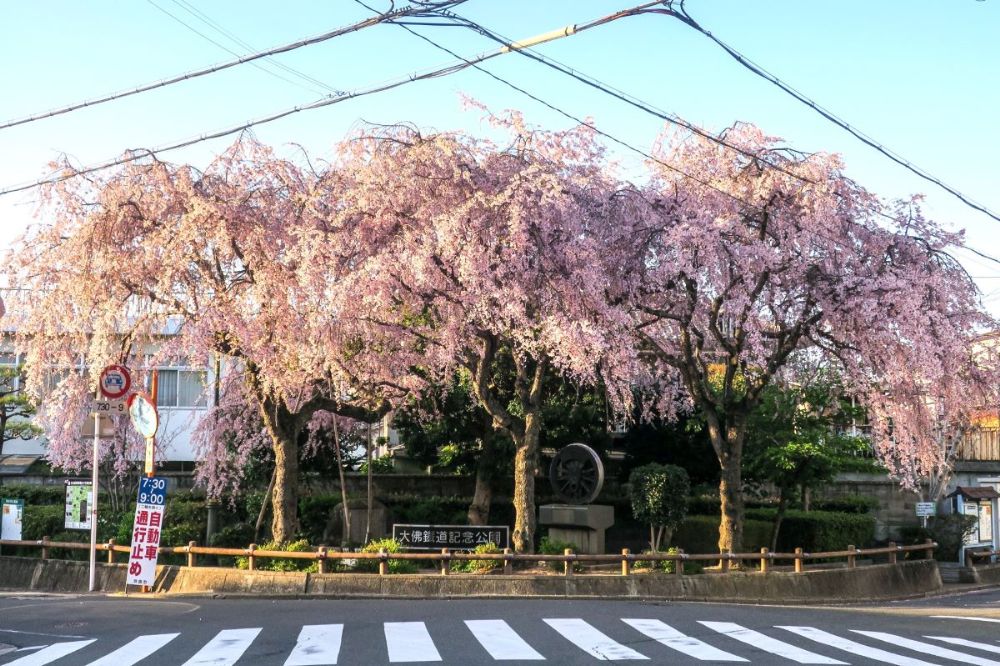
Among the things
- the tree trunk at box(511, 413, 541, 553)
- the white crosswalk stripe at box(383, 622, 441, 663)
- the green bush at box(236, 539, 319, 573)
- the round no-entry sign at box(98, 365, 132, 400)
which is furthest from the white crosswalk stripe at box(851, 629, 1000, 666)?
the round no-entry sign at box(98, 365, 132, 400)

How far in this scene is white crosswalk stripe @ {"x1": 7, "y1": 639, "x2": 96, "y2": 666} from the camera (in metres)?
11.8

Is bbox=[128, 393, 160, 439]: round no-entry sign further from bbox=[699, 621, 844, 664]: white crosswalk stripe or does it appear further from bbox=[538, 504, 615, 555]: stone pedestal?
bbox=[699, 621, 844, 664]: white crosswalk stripe

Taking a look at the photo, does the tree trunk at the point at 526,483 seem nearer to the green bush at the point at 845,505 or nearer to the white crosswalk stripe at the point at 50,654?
the white crosswalk stripe at the point at 50,654

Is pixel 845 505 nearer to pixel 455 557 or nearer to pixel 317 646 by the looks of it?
pixel 455 557

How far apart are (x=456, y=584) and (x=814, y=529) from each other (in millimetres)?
14509

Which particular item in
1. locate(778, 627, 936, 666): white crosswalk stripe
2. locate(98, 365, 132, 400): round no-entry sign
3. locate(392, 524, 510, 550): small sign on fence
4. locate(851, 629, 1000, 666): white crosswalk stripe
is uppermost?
locate(98, 365, 132, 400): round no-entry sign

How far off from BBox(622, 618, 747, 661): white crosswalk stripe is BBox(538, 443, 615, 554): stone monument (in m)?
8.30

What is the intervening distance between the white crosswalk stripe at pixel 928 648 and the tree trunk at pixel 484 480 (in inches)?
625

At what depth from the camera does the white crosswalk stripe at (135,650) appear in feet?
38.0

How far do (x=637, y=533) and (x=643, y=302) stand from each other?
11186 millimetres

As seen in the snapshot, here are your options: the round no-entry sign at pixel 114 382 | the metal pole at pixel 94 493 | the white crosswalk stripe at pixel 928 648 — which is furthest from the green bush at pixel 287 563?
the white crosswalk stripe at pixel 928 648

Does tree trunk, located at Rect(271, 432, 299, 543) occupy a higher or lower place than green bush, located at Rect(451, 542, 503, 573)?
higher

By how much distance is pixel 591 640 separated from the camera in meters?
12.9

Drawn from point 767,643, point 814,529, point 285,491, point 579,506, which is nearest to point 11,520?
point 285,491
